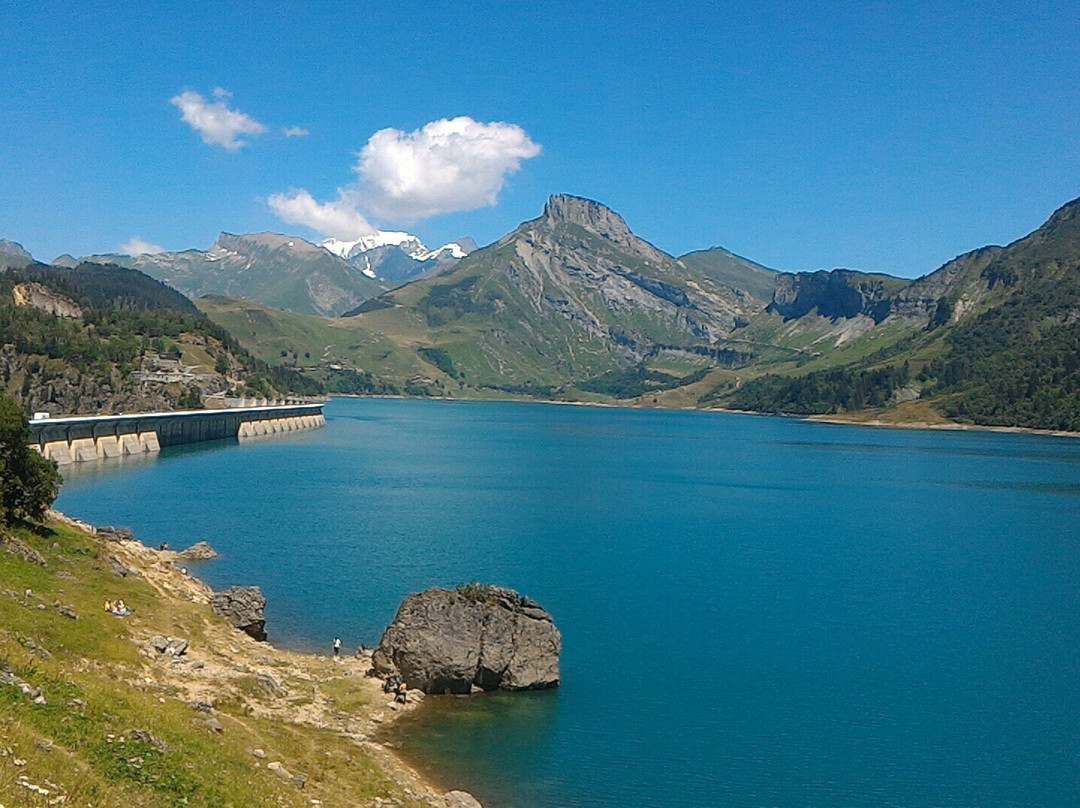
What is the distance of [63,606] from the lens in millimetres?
42562

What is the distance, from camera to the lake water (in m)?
39.4

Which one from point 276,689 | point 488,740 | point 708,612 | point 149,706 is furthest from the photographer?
point 708,612

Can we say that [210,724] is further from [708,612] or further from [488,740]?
[708,612]

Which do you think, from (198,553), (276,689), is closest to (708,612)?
(276,689)

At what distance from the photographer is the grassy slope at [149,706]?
22.7 metres

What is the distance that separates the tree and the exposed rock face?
503 inches

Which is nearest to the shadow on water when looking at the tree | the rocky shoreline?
the rocky shoreline

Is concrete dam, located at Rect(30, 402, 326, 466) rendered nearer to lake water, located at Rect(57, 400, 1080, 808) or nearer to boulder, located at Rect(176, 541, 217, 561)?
lake water, located at Rect(57, 400, 1080, 808)

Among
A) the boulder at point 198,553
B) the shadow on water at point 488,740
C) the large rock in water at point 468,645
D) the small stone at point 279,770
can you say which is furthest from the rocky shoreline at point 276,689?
the boulder at point 198,553

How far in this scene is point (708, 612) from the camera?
216 feet

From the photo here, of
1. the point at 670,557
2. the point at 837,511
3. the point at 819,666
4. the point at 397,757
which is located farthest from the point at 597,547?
the point at 397,757

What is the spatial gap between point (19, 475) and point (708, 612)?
4575cm

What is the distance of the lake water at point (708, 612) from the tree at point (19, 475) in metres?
15.8

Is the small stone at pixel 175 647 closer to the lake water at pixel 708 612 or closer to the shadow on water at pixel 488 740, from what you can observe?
the lake water at pixel 708 612
